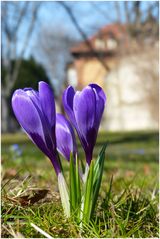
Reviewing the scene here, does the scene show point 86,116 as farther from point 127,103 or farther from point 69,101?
point 127,103

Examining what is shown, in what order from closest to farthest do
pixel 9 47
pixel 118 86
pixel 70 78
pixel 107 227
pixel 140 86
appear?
pixel 107 227 → pixel 140 86 → pixel 9 47 → pixel 118 86 → pixel 70 78

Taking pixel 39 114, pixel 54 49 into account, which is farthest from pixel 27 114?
pixel 54 49

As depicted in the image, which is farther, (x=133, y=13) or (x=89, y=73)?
(x=89, y=73)

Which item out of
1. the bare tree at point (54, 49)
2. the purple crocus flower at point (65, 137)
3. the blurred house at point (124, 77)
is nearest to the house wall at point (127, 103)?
the blurred house at point (124, 77)

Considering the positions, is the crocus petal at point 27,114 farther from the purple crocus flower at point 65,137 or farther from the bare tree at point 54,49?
the bare tree at point 54,49

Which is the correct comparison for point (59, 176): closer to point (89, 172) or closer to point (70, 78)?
point (89, 172)

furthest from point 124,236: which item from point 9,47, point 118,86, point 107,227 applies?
point 118,86
